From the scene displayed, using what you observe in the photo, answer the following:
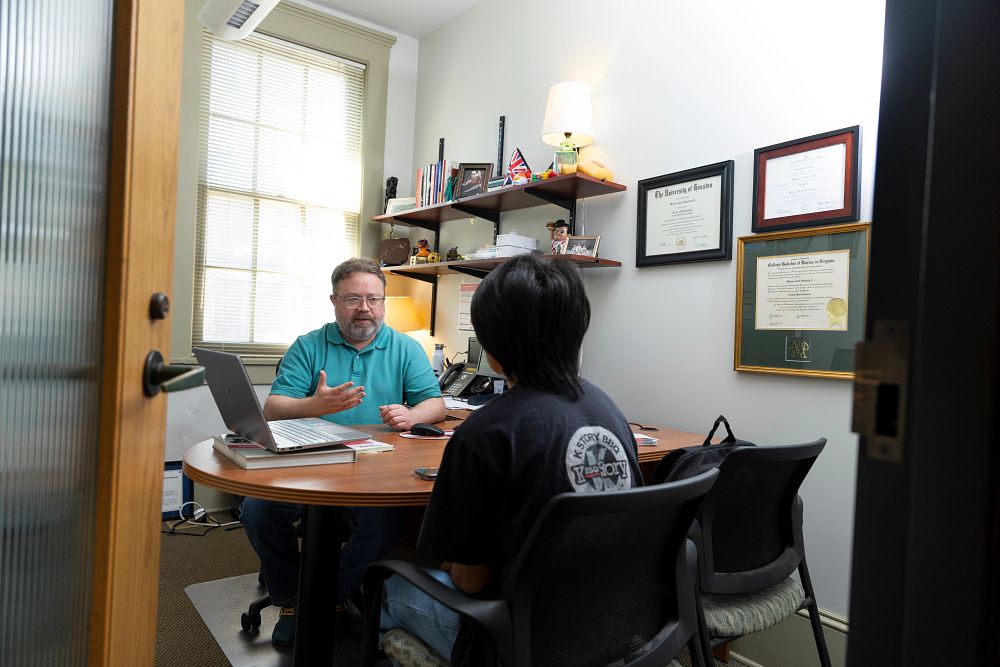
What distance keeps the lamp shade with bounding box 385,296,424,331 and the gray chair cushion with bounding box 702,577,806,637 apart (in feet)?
9.01

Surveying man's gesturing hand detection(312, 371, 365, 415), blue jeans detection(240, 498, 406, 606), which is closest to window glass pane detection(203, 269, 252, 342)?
blue jeans detection(240, 498, 406, 606)

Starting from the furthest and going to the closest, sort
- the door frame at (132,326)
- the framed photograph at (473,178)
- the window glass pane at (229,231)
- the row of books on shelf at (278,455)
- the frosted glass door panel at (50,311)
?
1. the window glass pane at (229,231)
2. the framed photograph at (473,178)
3. the row of books on shelf at (278,455)
4. the door frame at (132,326)
5. the frosted glass door panel at (50,311)

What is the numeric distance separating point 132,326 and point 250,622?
1.78 metres

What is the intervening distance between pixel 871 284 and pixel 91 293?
977 millimetres

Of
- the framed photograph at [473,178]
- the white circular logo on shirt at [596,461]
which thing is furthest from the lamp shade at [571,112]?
the white circular logo on shirt at [596,461]

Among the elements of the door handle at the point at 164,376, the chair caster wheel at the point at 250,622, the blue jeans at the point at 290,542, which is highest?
the door handle at the point at 164,376

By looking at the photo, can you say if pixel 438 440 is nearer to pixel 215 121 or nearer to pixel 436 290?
pixel 436 290

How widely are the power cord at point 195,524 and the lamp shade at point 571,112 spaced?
105 inches

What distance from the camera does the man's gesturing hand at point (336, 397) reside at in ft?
6.53

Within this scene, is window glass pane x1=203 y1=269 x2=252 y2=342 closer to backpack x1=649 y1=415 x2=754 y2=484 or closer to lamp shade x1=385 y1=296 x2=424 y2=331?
lamp shade x1=385 y1=296 x2=424 y2=331

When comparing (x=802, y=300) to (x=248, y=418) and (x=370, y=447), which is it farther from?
(x=248, y=418)

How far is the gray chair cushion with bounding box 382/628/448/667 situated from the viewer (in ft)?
3.91

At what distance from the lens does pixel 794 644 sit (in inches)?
86.7

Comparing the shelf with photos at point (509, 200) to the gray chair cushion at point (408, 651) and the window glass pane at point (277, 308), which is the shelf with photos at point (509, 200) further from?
the gray chair cushion at point (408, 651)
